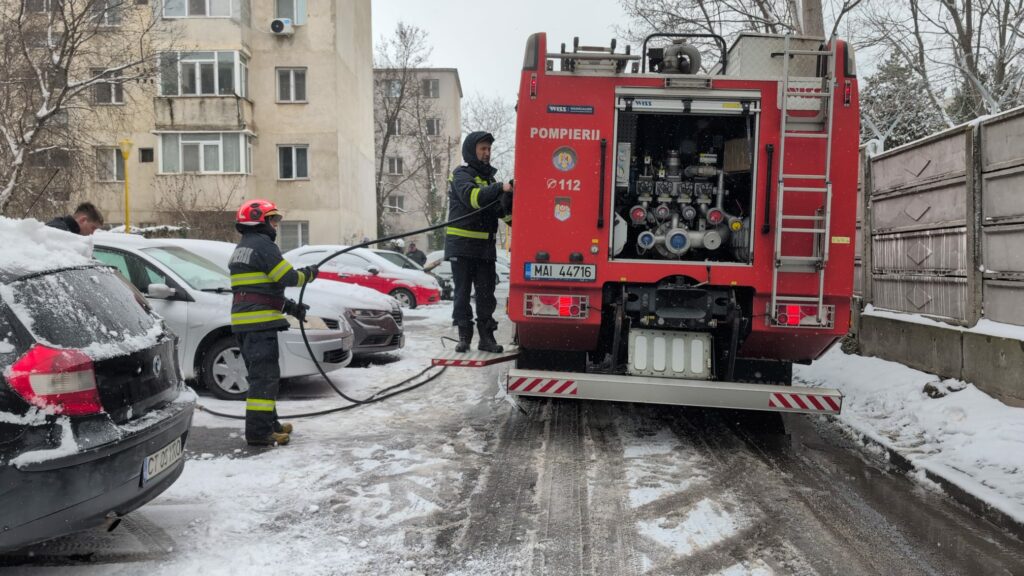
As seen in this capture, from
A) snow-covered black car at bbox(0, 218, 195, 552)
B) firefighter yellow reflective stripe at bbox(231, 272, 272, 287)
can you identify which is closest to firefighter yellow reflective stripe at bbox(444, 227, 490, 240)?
firefighter yellow reflective stripe at bbox(231, 272, 272, 287)

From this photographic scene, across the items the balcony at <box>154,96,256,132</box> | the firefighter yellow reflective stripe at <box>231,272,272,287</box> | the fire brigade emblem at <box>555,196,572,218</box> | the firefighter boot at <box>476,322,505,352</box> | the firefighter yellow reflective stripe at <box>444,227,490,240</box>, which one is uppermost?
the balcony at <box>154,96,256,132</box>

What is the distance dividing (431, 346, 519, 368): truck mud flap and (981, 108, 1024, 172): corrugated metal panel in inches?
172

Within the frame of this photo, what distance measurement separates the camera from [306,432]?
610 cm

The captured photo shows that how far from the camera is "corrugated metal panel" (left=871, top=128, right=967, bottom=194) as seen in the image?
675cm

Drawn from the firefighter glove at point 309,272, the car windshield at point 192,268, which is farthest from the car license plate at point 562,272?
the car windshield at point 192,268

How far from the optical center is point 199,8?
2703 cm

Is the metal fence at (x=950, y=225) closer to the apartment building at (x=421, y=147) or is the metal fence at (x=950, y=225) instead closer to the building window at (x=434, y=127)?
the apartment building at (x=421, y=147)

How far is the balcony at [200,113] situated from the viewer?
88.3 feet

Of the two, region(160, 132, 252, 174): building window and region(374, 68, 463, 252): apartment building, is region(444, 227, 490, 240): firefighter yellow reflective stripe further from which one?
region(374, 68, 463, 252): apartment building

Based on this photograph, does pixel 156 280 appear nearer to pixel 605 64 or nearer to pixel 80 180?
pixel 605 64

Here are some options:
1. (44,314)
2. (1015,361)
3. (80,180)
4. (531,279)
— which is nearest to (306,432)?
(531,279)

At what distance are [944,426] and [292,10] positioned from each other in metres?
28.2

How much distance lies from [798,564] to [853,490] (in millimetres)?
1438

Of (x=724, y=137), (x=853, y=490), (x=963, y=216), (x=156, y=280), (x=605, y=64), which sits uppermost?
(x=605, y=64)
